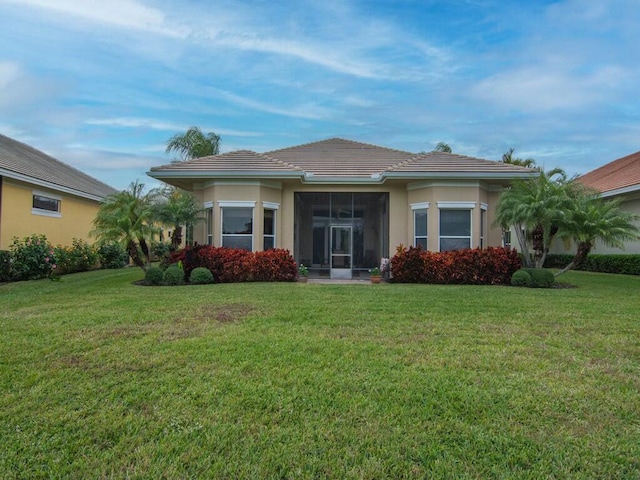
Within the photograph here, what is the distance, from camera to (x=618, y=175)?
2023cm

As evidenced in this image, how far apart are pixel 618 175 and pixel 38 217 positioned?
27.1 metres

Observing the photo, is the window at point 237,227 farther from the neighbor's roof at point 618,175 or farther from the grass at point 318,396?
the neighbor's roof at point 618,175

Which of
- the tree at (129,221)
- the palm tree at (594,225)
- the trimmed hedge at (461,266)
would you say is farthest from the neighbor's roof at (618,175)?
the tree at (129,221)

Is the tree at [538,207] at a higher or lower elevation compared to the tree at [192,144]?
lower

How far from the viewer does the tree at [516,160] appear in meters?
26.6

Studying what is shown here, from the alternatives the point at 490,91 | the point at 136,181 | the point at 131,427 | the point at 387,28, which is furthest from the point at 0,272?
the point at 490,91

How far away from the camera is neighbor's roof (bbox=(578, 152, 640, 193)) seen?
17047 millimetres

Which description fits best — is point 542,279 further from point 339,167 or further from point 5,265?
point 5,265

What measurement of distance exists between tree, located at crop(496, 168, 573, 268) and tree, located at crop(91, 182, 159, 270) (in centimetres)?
1178

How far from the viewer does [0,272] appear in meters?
13.7

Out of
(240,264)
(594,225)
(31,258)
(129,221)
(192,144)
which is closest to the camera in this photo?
(594,225)

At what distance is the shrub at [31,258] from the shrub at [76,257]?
36.9 inches

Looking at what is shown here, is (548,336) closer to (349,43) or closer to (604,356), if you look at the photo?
(604,356)

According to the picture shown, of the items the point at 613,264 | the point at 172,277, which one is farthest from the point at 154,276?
the point at 613,264
